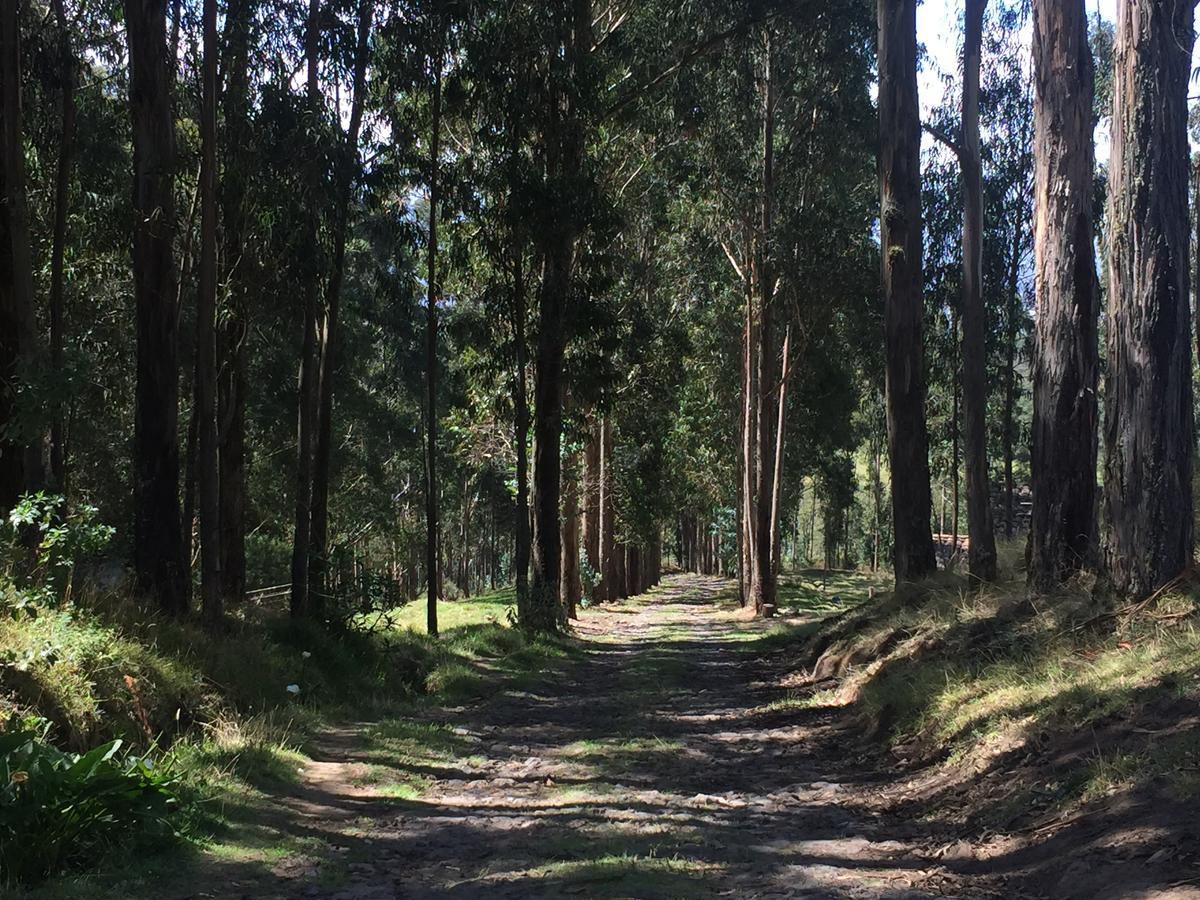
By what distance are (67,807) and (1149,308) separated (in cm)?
767

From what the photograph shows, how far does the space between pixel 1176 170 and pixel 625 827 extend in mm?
6263

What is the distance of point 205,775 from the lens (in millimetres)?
6203

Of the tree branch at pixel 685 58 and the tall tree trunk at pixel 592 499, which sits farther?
the tall tree trunk at pixel 592 499

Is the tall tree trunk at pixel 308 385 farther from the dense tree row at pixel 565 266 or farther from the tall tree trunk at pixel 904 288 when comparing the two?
the tall tree trunk at pixel 904 288

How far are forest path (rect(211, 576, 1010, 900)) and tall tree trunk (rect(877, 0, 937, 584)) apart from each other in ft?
10.9

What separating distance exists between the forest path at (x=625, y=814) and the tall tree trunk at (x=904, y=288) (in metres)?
3.33

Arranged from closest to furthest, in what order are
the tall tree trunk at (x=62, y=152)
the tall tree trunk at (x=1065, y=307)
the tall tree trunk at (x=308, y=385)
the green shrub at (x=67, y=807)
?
the green shrub at (x=67, y=807) < the tall tree trunk at (x=1065, y=307) < the tall tree trunk at (x=308, y=385) < the tall tree trunk at (x=62, y=152)

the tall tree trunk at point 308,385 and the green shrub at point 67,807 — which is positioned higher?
the tall tree trunk at point 308,385

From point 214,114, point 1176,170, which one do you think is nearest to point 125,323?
point 214,114

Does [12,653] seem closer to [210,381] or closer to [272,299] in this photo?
[210,381]

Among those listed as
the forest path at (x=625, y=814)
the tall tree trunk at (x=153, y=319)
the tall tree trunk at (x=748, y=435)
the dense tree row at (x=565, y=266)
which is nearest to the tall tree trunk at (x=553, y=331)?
the dense tree row at (x=565, y=266)

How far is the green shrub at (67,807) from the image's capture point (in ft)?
14.3

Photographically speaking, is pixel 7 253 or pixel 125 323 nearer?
pixel 7 253

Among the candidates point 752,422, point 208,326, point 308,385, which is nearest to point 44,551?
point 208,326
